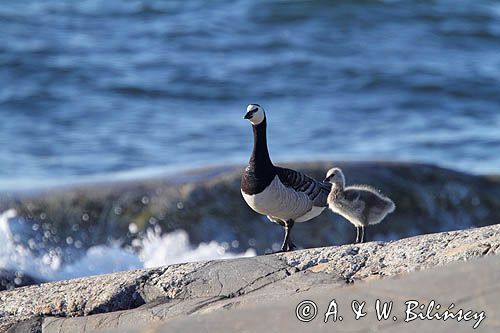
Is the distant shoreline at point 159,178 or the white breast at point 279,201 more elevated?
the white breast at point 279,201

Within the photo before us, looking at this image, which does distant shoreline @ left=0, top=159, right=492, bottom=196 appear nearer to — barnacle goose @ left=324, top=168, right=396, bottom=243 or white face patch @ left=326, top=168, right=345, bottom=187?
white face patch @ left=326, top=168, right=345, bottom=187

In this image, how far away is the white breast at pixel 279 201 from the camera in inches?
264

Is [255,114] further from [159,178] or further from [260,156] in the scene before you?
[159,178]

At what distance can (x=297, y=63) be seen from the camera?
21.4m

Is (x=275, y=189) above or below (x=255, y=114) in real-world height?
below

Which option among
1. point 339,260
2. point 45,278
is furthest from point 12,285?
point 339,260

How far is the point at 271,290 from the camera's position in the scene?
5.15 meters

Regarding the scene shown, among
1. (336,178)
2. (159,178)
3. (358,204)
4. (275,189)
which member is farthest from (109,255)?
(275,189)

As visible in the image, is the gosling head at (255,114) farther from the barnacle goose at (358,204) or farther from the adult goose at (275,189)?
the barnacle goose at (358,204)

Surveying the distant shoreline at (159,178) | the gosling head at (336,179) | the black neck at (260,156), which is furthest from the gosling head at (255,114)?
the distant shoreline at (159,178)

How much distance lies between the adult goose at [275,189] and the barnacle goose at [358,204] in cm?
9

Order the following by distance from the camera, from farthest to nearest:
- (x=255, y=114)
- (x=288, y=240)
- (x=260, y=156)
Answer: (x=255, y=114) < (x=288, y=240) < (x=260, y=156)

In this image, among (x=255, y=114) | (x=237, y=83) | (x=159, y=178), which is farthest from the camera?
(x=237, y=83)

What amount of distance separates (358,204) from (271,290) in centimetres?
210
